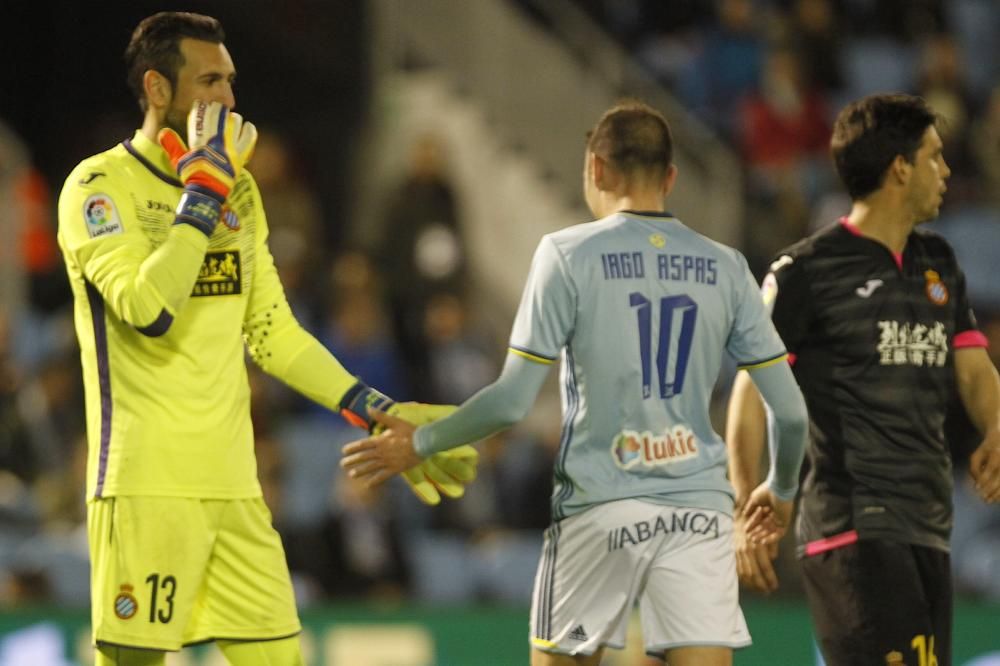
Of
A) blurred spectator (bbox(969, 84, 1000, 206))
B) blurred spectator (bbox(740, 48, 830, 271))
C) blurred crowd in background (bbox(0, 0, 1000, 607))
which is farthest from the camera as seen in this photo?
blurred spectator (bbox(740, 48, 830, 271))

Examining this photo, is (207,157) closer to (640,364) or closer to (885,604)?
(640,364)

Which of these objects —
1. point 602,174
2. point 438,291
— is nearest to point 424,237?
point 438,291

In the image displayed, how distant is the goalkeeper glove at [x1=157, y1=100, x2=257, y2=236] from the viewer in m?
4.48

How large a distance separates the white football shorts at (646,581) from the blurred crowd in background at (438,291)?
4719 mm

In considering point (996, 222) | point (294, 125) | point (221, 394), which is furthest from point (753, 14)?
point (221, 394)

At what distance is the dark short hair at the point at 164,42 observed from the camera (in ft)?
15.6

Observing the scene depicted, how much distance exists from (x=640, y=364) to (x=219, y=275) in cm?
127

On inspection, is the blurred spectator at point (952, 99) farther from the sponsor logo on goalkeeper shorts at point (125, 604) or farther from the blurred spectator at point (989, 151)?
the sponsor logo on goalkeeper shorts at point (125, 604)

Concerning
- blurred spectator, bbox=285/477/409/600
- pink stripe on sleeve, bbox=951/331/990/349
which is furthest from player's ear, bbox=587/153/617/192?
blurred spectator, bbox=285/477/409/600

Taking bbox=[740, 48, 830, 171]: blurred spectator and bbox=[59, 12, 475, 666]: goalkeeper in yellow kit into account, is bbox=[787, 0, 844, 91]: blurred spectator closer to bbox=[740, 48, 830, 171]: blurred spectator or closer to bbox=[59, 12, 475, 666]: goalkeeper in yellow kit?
bbox=[740, 48, 830, 171]: blurred spectator

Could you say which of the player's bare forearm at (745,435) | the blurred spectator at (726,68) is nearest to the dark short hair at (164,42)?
the player's bare forearm at (745,435)

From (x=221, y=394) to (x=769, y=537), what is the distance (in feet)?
5.77

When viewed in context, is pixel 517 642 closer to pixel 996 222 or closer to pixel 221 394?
pixel 221 394

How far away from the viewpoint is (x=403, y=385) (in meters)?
10.6
